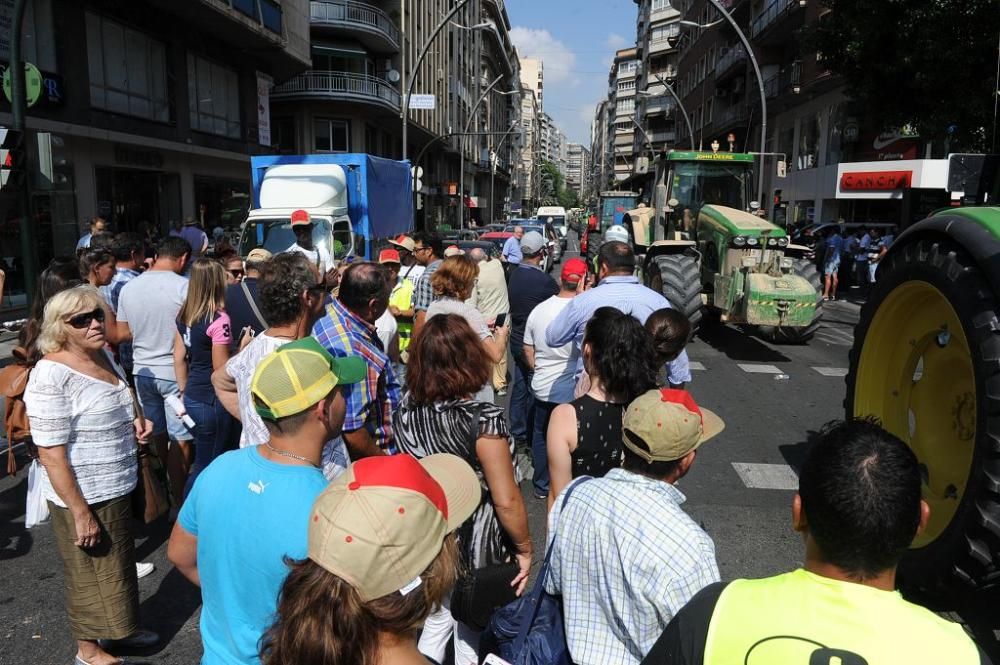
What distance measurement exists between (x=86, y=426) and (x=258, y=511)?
1628mm

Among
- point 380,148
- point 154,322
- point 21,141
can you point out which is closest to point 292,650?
point 154,322

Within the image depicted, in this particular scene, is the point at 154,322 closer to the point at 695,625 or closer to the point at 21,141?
the point at 695,625

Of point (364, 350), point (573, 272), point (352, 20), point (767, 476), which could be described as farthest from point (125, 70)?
point (767, 476)

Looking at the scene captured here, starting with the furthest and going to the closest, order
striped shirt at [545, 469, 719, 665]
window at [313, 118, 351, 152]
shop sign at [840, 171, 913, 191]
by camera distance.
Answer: window at [313, 118, 351, 152]
shop sign at [840, 171, 913, 191]
striped shirt at [545, 469, 719, 665]

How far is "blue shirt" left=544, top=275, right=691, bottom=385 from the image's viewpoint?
14.9 ft

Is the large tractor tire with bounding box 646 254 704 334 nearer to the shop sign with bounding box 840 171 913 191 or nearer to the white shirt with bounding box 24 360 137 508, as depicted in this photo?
the white shirt with bounding box 24 360 137 508

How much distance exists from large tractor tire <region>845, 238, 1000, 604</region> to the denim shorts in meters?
4.40

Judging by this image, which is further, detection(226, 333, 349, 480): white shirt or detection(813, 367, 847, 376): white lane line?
detection(813, 367, 847, 376): white lane line

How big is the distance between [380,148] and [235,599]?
125ft

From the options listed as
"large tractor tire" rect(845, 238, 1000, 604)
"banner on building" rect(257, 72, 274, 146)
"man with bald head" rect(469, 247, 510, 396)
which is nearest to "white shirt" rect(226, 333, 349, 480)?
"large tractor tire" rect(845, 238, 1000, 604)

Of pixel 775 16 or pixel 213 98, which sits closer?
pixel 213 98

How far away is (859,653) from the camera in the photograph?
1.25 metres

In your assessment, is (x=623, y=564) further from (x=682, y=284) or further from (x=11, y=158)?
(x=11, y=158)

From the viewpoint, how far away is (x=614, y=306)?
453 centimetres
